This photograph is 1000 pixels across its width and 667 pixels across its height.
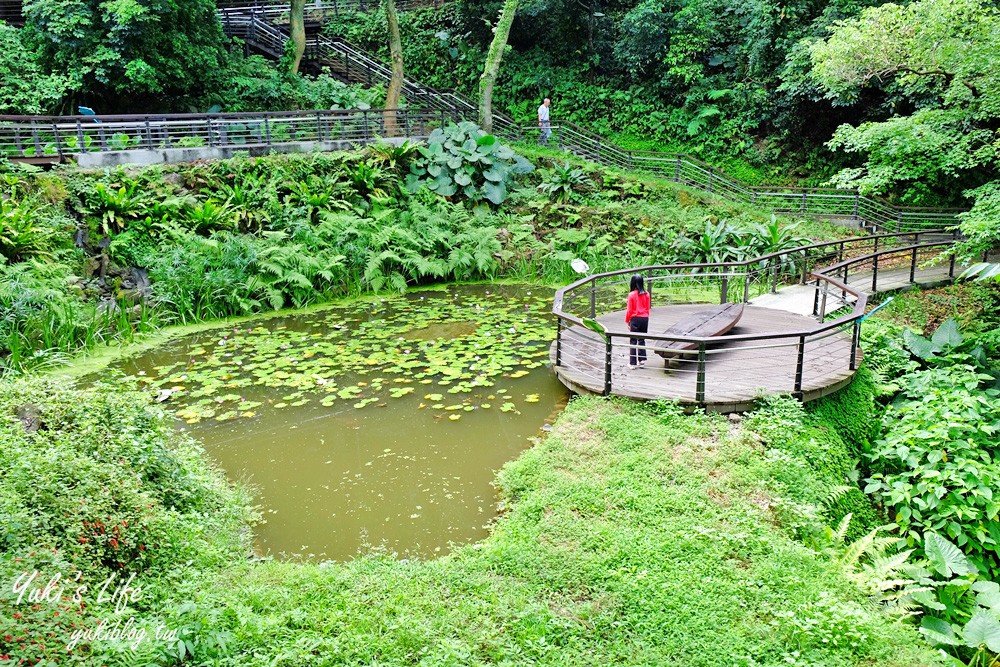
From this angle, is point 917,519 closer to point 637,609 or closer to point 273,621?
point 637,609

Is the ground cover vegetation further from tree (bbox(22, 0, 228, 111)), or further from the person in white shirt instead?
tree (bbox(22, 0, 228, 111))

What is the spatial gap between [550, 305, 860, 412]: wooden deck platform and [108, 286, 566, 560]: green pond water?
0.60m

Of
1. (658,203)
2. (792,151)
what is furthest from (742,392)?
(792,151)

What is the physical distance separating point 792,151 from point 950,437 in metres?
17.1

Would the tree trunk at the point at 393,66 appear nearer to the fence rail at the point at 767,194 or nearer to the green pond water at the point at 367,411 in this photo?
the fence rail at the point at 767,194

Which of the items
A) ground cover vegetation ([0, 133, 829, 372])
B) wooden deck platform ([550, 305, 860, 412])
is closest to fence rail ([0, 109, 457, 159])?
ground cover vegetation ([0, 133, 829, 372])

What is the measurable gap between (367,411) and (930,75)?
37.0ft

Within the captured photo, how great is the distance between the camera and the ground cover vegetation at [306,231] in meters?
12.3

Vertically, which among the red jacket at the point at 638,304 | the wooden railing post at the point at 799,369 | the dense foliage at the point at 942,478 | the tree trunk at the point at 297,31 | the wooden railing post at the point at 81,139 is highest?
the tree trunk at the point at 297,31

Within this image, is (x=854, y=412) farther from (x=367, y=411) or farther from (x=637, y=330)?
(x=367, y=411)

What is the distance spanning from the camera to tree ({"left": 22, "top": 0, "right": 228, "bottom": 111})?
58.4 ft

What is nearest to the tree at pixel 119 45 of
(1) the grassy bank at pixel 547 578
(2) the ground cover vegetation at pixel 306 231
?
(2) the ground cover vegetation at pixel 306 231

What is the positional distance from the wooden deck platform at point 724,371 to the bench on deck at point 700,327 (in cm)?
23

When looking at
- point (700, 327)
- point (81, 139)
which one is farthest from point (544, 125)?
point (700, 327)
